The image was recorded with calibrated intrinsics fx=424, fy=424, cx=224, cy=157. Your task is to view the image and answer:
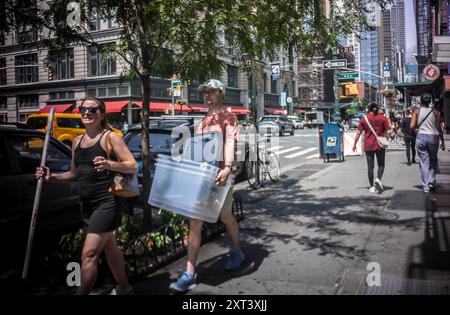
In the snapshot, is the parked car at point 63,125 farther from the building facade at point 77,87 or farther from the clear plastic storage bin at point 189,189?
the clear plastic storage bin at point 189,189

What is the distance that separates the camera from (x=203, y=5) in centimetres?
482

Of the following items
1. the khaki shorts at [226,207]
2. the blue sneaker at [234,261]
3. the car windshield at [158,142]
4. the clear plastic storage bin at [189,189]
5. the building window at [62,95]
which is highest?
the building window at [62,95]

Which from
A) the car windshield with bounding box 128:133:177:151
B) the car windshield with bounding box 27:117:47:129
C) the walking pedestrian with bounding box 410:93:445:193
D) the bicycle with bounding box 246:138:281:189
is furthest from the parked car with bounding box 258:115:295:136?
the car windshield with bounding box 128:133:177:151

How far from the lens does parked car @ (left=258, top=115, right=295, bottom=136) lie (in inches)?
1340

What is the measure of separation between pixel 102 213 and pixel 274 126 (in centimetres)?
3197

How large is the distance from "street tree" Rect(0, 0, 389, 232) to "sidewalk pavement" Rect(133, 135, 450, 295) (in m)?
1.42

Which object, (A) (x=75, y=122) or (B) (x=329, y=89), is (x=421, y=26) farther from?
(A) (x=75, y=122)

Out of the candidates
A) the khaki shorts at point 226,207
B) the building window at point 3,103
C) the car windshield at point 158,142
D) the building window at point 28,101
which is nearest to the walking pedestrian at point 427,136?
the car windshield at point 158,142

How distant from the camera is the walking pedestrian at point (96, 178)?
3.28 metres

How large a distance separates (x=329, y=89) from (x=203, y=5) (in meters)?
123

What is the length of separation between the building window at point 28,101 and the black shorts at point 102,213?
42.5 metres

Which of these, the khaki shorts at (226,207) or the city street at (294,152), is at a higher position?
the city street at (294,152)
